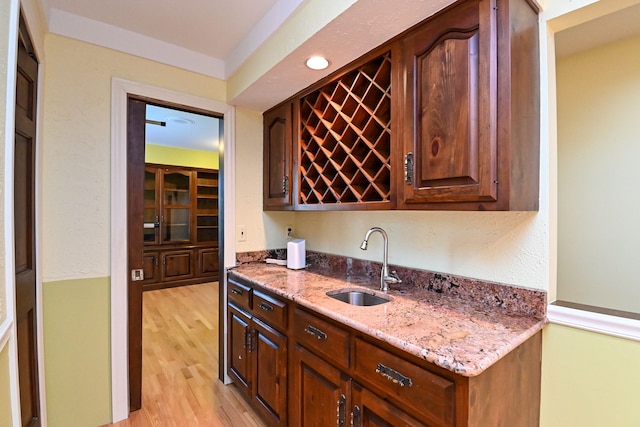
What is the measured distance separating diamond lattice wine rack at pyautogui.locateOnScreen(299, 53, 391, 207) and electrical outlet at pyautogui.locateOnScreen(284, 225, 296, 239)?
653 millimetres

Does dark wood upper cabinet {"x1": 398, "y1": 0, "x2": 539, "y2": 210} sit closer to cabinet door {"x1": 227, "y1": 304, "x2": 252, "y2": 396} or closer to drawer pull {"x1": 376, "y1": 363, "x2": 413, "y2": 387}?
drawer pull {"x1": 376, "y1": 363, "x2": 413, "y2": 387}

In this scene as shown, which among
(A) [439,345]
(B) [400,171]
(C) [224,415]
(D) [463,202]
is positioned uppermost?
(B) [400,171]

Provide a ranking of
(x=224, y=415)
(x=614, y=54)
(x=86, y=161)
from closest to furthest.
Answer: (x=614, y=54) < (x=86, y=161) < (x=224, y=415)

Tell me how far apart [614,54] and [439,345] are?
1.94 metres

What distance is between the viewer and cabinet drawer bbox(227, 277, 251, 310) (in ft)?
6.49

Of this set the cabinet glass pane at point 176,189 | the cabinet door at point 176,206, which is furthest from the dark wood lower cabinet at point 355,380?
the cabinet glass pane at point 176,189

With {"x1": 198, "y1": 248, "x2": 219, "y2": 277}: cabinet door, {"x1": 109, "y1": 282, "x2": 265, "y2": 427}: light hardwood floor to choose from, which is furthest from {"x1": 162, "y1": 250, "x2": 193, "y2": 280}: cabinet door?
{"x1": 109, "y1": 282, "x2": 265, "y2": 427}: light hardwood floor

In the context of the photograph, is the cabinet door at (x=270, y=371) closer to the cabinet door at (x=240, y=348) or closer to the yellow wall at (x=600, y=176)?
the cabinet door at (x=240, y=348)

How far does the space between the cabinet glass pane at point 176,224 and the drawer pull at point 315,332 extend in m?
4.36

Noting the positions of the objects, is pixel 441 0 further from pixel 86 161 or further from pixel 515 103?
pixel 86 161

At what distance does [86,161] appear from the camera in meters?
1.81

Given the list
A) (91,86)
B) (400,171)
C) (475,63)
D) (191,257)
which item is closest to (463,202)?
(400,171)

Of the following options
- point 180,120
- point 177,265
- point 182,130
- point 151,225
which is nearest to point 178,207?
point 151,225

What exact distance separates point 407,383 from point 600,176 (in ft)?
5.71
